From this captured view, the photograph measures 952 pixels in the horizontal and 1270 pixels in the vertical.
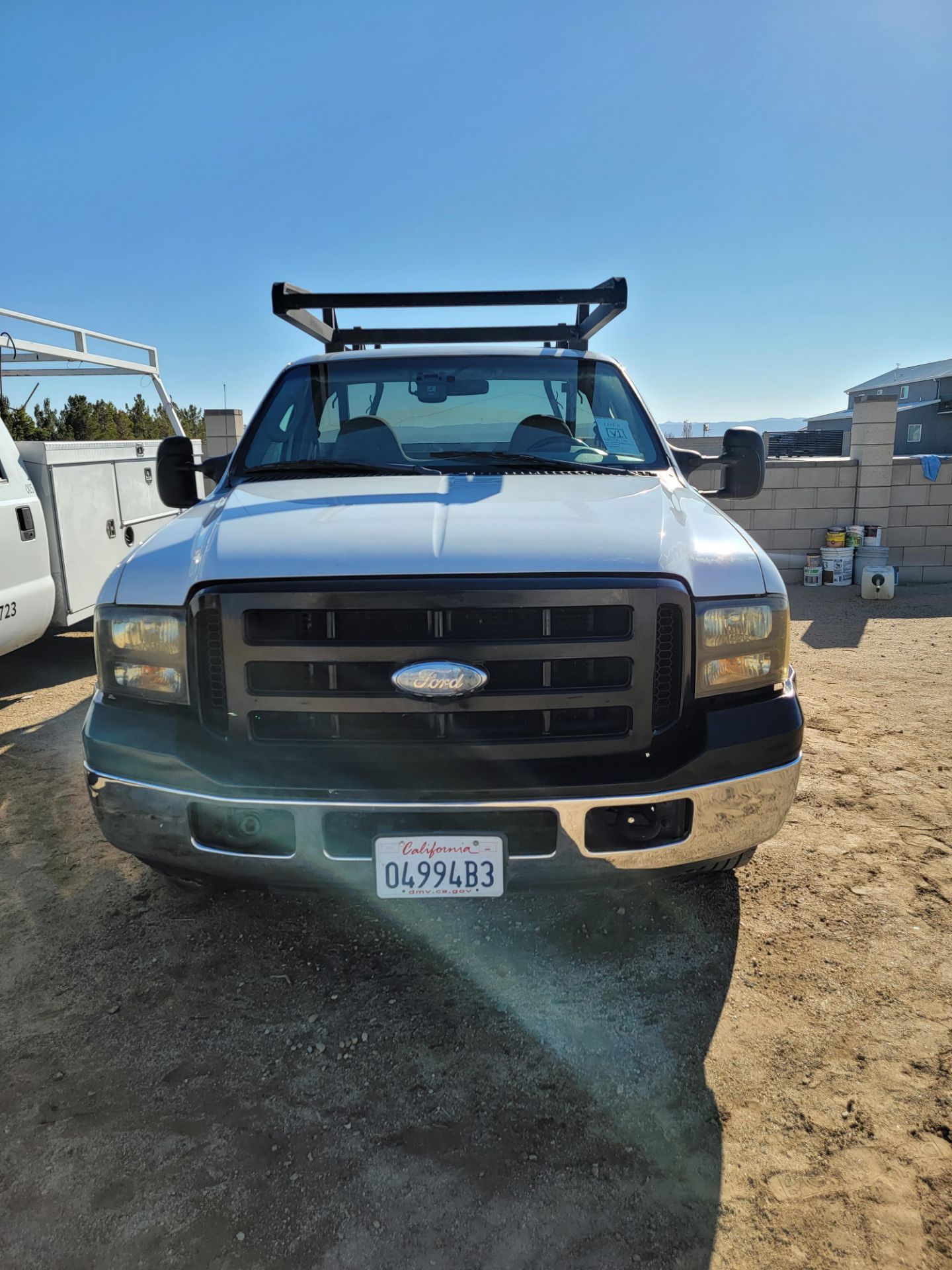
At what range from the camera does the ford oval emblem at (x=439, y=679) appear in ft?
7.39

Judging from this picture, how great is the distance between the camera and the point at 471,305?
12.8ft

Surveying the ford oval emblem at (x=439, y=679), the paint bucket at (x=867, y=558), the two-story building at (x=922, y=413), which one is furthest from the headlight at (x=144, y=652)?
the two-story building at (x=922, y=413)

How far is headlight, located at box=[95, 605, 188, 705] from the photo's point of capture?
2455 millimetres

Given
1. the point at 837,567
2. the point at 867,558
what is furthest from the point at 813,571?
the point at 867,558

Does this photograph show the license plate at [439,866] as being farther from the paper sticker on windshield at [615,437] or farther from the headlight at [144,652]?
the paper sticker on windshield at [615,437]

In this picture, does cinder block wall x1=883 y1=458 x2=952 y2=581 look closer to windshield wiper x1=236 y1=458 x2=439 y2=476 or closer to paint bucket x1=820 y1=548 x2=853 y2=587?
paint bucket x1=820 y1=548 x2=853 y2=587

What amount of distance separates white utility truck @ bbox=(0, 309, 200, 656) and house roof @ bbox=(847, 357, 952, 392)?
5333 cm

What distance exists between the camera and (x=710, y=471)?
1959 cm

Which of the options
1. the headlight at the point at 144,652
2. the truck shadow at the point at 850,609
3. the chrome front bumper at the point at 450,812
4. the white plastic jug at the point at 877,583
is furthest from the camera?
the white plastic jug at the point at 877,583

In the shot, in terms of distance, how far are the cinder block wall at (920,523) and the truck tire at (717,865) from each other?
953 centimetres

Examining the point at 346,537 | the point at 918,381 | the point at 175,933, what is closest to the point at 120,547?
the point at 175,933

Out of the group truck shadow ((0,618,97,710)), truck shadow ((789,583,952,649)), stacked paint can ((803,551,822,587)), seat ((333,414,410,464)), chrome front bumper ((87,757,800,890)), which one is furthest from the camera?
stacked paint can ((803,551,822,587))

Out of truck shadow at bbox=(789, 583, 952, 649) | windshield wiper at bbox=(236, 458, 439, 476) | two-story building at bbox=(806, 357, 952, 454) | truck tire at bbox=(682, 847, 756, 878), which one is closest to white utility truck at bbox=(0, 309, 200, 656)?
windshield wiper at bbox=(236, 458, 439, 476)

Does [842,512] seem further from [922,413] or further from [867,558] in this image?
[922,413]
